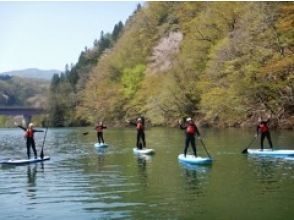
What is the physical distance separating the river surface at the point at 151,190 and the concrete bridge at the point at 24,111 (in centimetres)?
12909

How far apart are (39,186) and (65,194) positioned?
2835mm

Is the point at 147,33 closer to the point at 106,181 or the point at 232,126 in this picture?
the point at 232,126

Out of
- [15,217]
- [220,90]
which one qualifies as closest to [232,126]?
[220,90]

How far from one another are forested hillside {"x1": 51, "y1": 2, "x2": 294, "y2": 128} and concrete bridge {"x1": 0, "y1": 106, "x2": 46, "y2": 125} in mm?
10755

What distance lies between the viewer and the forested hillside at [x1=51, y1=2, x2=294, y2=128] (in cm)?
5716

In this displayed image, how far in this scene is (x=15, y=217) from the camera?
15.6 m

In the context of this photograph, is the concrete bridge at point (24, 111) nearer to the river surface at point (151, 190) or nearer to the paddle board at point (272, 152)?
the paddle board at point (272, 152)

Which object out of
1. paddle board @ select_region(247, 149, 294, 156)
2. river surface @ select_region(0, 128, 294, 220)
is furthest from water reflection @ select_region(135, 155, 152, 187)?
paddle board @ select_region(247, 149, 294, 156)

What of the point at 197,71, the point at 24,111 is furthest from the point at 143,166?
the point at 24,111

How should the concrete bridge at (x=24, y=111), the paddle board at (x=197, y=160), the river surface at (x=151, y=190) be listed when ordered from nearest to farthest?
1. the river surface at (x=151, y=190)
2. the paddle board at (x=197, y=160)
3. the concrete bridge at (x=24, y=111)

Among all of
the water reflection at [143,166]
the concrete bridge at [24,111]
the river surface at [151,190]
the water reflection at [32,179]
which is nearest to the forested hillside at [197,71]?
the concrete bridge at [24,111]

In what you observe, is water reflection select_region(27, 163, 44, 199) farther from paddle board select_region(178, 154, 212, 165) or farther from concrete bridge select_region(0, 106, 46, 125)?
concrete bridge select_region(0, 106, 46, 125)

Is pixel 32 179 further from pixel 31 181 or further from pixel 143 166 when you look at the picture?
pixel 143 166

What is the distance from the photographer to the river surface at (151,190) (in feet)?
51.4
